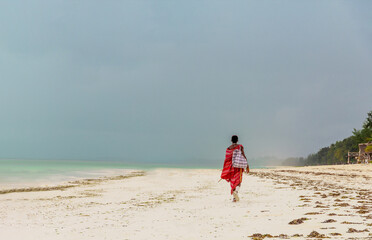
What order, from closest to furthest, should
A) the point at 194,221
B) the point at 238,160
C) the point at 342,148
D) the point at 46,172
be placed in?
1. the point at 194,221
2. the point at 238,160
3. the point at 46,172
4. the point at 342,148

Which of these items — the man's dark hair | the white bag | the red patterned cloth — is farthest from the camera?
the man's dark hair

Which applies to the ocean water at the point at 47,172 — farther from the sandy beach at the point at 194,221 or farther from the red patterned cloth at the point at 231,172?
the red patterned cloth at the point at 231,172

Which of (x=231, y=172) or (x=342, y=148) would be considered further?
(x=342, y=148)

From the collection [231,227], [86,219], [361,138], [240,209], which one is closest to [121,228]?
[86,219]

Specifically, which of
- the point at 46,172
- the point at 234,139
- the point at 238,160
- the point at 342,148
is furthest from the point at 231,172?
the point at 342,148

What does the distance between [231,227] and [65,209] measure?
591cm

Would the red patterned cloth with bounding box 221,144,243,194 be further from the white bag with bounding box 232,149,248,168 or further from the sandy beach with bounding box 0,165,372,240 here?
the sandy beach with bounding box 0,165,372,240

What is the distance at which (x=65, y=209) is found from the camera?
9773 mm

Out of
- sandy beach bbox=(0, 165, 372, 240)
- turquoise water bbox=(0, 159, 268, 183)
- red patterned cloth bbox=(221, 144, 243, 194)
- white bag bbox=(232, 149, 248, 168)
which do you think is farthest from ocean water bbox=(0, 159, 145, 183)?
white bag bbox=(232, 149, 248, 168)

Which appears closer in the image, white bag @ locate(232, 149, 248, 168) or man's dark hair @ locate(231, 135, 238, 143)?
white bag @ locate(232, 149, 248, 168)

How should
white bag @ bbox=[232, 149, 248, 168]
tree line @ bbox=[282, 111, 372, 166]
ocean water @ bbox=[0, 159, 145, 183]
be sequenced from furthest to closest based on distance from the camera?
1. tree line @ bbox=[282, 111, 372, 166]
2. ocean water @ bbox=[0, 159, 145, 183]
3. white bag @ bbox=[232, 149, 248, 168]

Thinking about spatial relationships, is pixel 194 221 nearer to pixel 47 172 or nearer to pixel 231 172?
pixel 231 172

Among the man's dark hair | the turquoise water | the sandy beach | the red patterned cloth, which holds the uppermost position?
the man's dark hair

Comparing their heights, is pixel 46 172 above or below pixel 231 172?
below
